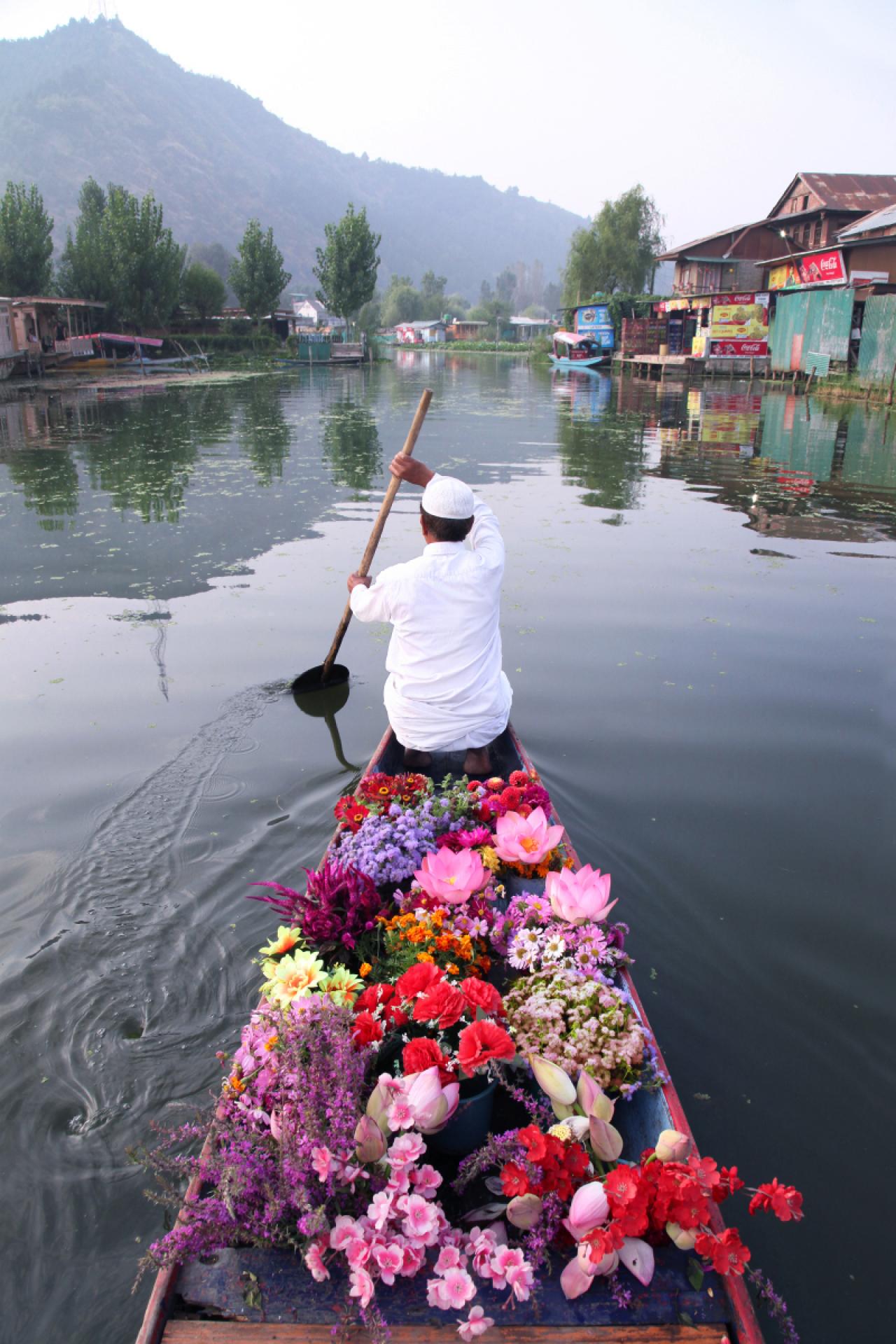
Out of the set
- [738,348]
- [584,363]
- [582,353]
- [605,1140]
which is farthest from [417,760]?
[582,353]

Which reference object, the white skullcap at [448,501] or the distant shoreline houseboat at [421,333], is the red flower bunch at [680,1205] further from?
the distant shoreline houseboat at [421,333]

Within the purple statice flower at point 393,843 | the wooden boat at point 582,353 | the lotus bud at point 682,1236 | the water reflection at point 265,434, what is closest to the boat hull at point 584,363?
the wooden boat at point 582,353

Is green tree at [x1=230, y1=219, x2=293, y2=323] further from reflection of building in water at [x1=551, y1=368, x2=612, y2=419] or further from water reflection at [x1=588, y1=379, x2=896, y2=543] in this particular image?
water reflection at [x1=588, y1=379, x2=896, y2=543]

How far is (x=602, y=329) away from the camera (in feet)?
177

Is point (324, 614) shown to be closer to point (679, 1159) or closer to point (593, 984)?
point (593, 984)

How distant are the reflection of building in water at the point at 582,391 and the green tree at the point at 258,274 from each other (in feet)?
79.9

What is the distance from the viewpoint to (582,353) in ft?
179

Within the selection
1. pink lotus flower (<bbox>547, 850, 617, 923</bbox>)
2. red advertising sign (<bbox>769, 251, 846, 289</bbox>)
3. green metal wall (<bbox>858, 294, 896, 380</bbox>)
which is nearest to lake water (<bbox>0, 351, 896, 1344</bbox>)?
pink lotus flower (<bbox>547, 850, 617, 923</bbox>)

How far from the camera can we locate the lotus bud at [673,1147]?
2092 mm

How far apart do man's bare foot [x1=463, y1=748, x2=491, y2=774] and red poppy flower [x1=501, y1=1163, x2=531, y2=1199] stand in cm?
248

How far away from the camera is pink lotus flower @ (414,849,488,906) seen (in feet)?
10.1

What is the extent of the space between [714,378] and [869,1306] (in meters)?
39.8

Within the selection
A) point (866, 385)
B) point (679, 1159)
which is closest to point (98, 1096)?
point (679, 1159)

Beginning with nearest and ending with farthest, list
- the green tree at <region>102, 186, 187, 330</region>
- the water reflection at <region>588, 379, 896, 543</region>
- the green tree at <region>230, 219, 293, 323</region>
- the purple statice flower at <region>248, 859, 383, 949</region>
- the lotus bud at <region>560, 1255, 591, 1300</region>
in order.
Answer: the lotus bud at <region>560, 1255, 591, 1300</region>
the purple statice flower at <region>248, 859, 383, 949</region>
the water reflection at <region>588, 379, 896, 543</region>
the green tree at <region>102, 186, 187, 330</region>
the green tree at <region>230, 219, 293, 323</region>
